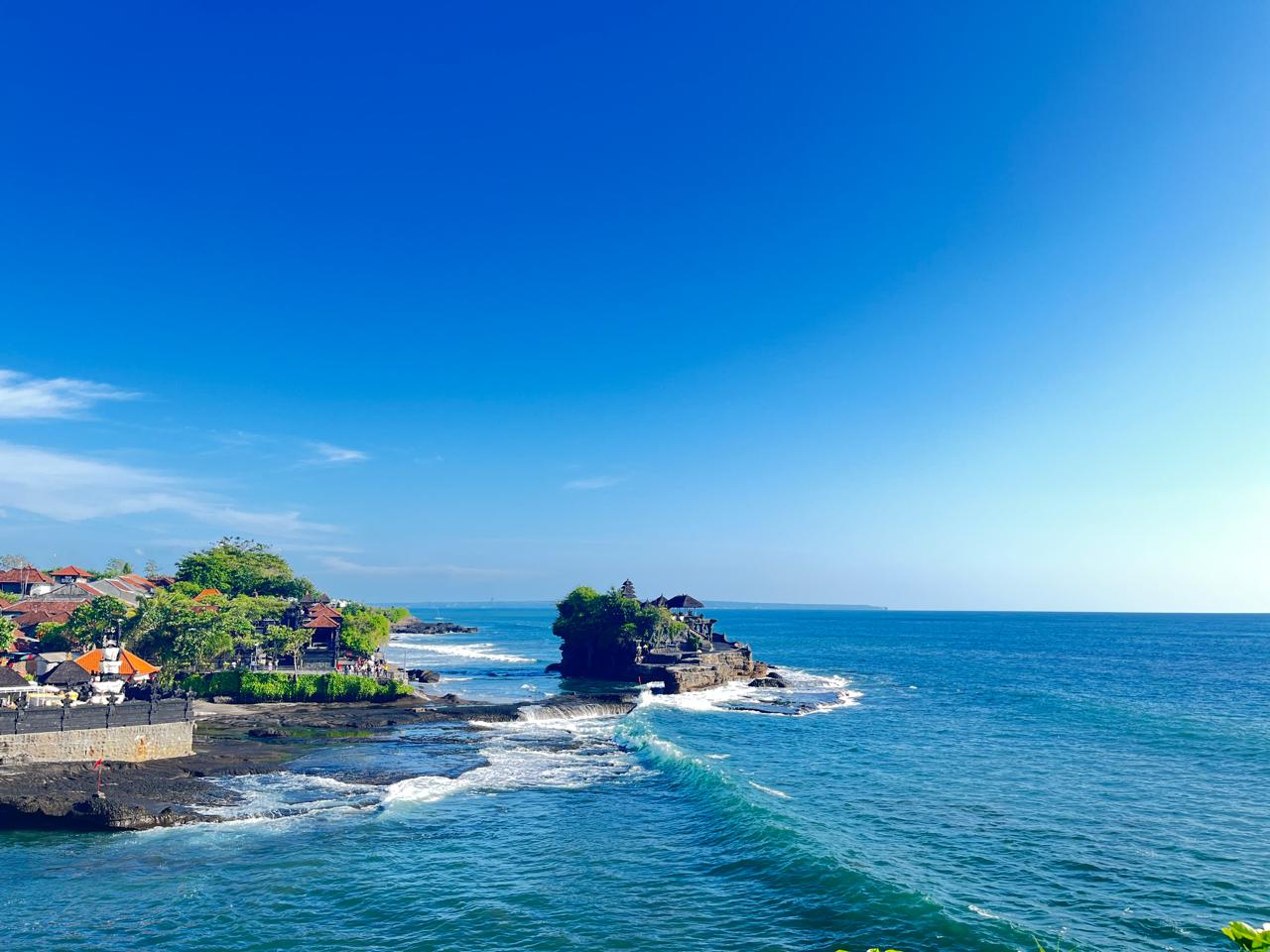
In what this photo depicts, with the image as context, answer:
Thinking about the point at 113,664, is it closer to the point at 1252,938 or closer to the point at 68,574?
the point at 1252,938

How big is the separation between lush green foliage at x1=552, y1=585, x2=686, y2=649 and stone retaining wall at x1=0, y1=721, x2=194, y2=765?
54118 millimetres

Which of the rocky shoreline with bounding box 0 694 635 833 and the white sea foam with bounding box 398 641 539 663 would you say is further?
the white sea foam with bounding box 398 641 539 663

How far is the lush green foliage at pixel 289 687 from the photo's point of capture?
59.8 m

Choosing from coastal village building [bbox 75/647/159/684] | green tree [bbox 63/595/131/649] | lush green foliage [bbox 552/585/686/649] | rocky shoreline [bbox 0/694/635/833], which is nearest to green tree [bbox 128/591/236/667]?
green tree [bbox 63/595/131/649]

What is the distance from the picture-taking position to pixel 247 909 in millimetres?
22719

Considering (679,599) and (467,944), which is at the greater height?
(679,599)

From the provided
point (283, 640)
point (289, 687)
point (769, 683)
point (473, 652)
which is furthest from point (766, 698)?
point (473, 652)

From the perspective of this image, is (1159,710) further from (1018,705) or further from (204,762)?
(204,762)

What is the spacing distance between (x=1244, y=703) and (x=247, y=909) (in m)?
81.4

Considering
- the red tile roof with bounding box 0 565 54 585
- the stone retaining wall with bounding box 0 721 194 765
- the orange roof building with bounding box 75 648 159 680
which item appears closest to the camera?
the stone retaining wall with bounding box 0 721 194 765

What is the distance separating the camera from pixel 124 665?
4791cm

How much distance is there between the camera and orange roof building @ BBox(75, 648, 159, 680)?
4644cm

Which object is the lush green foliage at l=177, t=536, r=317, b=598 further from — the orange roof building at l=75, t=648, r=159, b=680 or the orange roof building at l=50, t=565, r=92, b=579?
the orange roof building at l=75, t=648, r=159, b=680

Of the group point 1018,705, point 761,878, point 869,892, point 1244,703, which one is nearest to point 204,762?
point 761,878
